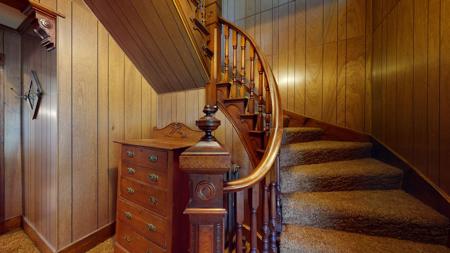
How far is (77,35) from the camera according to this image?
1.66 metres

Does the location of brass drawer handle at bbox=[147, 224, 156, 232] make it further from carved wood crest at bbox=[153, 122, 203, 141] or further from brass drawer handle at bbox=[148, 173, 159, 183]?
carved wood crest at bbox=[153, 122, 203, 141]

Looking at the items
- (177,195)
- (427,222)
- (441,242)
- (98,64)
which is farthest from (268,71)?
(98,64)

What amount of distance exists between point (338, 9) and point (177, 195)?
282 cm

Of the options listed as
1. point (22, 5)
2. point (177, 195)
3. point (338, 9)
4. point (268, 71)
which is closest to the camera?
point (177, 195)

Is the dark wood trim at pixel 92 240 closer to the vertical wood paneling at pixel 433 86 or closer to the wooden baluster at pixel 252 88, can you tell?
the wooden baluster at pixel 252 88

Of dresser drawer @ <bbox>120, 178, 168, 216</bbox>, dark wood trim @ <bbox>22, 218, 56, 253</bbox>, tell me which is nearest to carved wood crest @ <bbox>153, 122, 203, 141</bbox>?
dresser drawer @ <bbox>120, 178, 168, 216</bbox>

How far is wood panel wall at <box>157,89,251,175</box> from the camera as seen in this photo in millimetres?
1873

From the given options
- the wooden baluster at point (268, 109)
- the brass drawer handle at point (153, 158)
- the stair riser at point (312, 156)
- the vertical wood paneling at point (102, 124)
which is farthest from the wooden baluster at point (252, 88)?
the vertical wood paneling at point (102, 124)

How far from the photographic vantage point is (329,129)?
2334mm

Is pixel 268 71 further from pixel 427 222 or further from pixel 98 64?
pixel 98 64

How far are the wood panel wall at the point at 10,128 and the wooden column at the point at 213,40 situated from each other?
213 cm

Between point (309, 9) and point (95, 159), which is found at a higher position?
point (309, 9)

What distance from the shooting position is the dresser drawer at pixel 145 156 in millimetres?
1369

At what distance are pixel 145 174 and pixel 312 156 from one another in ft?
4.69
